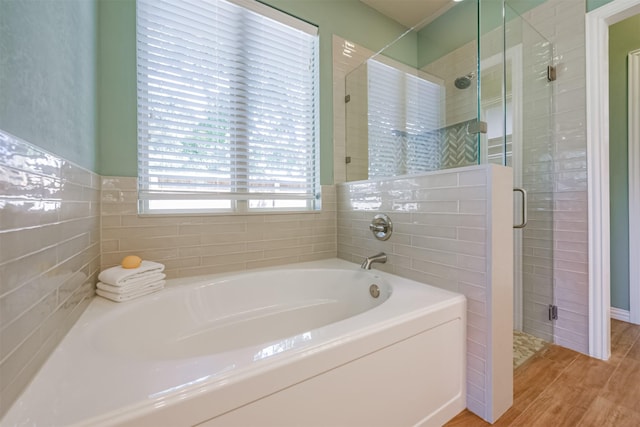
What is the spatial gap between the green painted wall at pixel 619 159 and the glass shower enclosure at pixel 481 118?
88 cm

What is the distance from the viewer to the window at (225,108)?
5.29ft

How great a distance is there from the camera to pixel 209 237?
1.76 m

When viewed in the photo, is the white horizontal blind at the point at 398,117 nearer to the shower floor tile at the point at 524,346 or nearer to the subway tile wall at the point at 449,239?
the subway tile wall at the point at 449,239

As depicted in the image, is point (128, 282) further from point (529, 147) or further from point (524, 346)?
point (529, 147)

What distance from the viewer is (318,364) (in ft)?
2.68

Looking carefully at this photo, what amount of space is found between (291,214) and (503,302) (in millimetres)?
1417

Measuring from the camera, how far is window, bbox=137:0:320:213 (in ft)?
5.29

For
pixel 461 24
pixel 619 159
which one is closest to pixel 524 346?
pixel 619 159

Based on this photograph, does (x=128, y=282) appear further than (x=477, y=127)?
No

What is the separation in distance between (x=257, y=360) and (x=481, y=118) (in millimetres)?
1723

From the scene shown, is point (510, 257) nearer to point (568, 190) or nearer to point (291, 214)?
point (568, 190)

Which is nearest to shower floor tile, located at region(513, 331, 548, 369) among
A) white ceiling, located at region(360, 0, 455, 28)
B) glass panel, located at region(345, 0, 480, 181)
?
glass panel, located at region(345, 0, 480, 181)

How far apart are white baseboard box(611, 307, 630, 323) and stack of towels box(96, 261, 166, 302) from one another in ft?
11.5

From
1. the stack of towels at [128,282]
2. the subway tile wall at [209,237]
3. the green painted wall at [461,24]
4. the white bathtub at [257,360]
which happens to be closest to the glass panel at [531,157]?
the green painted wall at [461,24]
